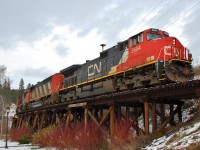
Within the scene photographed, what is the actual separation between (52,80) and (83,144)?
15034 mm

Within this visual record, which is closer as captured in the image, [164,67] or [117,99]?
[164,67]

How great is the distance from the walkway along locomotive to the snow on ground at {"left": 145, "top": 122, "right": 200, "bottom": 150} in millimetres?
3717

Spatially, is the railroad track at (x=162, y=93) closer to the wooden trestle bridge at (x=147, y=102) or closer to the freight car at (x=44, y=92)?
the wooden trestle bridge at (x=147, y=102)

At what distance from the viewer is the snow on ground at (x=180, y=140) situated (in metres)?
8.47

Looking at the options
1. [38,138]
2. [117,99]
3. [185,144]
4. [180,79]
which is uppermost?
[180,79]

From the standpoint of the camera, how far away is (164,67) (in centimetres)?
1327

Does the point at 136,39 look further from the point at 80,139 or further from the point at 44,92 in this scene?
the point at 44,92

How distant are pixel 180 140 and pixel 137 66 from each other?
22.3 ft

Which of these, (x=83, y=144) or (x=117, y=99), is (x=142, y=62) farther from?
(x=83, y=144)

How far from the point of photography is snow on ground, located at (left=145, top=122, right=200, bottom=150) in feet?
27.8

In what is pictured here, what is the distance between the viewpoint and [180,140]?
899 cm

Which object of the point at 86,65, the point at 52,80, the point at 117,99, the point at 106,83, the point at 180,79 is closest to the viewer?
the point at 180,79

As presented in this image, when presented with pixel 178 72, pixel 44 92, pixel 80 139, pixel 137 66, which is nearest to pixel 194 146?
pixel 178 72

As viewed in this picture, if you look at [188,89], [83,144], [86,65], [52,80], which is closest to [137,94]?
[188,89]
